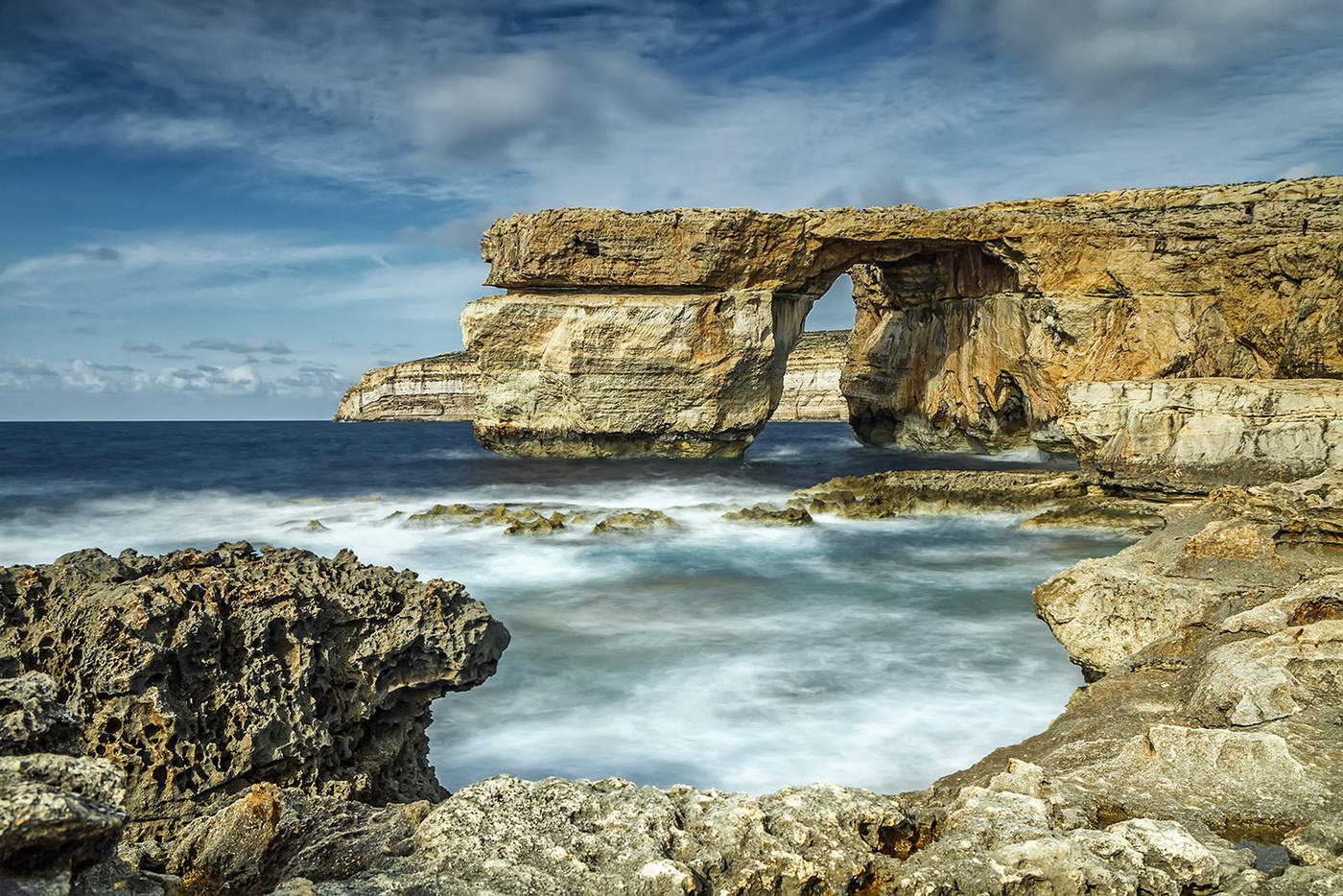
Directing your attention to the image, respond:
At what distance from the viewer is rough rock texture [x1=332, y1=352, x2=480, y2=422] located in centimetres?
6253

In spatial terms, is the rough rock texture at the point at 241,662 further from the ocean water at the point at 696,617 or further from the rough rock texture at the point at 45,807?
the ocean water at the point at 696,617

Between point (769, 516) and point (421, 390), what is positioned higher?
point (421, 390)

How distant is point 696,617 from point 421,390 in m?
57.7

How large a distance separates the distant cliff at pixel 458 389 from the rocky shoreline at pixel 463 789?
52.2 metres

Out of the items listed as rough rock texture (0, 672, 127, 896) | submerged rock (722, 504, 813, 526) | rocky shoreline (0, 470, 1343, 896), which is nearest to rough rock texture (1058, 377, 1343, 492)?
submerged rock (722, 504, 813, 526)

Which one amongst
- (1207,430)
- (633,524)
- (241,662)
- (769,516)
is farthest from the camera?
(769,516)

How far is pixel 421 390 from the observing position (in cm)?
6419

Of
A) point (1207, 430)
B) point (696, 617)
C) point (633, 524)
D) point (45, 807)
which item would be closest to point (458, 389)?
point (633, 524)

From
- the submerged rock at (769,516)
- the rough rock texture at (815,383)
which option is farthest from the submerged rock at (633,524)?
the rough rock texture at (815,383)

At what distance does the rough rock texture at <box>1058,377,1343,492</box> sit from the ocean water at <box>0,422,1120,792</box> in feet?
8.03

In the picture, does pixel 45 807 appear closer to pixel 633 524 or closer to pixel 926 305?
pixel 633 524

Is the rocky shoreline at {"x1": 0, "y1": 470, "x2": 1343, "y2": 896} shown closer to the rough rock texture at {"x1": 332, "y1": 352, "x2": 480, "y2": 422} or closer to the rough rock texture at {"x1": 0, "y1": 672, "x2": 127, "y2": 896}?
the rough rock texture at {"x1": 0, "y1": 672, "x2": 127, "y2": 896}

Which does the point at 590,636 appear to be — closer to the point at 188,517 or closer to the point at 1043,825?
the point at 1043,825

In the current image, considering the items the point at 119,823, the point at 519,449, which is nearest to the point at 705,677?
the point at 119,823
